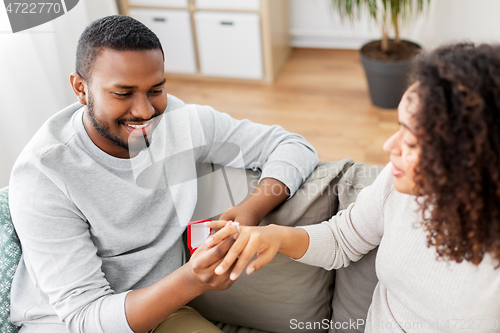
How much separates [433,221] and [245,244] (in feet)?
1.20

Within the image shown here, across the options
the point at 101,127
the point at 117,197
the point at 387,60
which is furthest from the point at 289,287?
the point at 387,60

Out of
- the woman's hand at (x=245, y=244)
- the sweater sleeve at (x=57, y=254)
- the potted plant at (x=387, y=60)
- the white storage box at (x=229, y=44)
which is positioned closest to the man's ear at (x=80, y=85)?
the sweater sleeve at (x=57, y=254)

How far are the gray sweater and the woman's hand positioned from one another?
0.73ft

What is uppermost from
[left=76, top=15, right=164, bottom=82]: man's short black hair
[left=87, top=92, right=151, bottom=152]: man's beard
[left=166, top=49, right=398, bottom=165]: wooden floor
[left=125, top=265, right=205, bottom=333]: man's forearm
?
[left=76, top=15, right=164, bottom=82]: man's short black hair

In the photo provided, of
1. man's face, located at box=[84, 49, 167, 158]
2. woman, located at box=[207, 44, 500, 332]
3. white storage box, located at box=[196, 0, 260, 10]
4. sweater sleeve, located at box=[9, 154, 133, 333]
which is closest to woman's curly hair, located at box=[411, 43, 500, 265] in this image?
woman, located at box=[207, 44, 500, 332]

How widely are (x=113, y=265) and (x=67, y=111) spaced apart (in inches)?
15.8

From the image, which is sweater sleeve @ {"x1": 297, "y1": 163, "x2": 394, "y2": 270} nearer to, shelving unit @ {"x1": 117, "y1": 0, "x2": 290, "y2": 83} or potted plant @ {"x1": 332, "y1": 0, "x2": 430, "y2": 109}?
potted plant @ {"x1": 332, "y1": 0, "x2": 430, "y2": 109}

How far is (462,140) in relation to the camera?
2.13 feet

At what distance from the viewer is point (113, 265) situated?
3.54 feet

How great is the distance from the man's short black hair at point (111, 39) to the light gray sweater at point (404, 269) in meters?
0.58

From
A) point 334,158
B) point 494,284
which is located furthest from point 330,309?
point 334,158

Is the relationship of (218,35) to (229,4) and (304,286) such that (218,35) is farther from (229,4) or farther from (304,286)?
(304,286)

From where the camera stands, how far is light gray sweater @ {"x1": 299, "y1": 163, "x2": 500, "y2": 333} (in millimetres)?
806

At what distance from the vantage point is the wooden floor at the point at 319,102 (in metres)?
2.54
